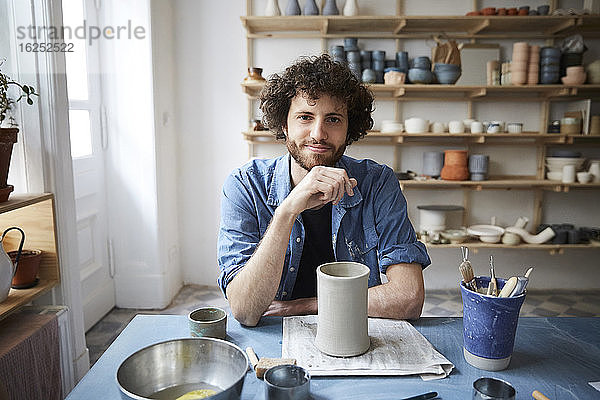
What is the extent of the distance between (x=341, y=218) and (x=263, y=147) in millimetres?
2029

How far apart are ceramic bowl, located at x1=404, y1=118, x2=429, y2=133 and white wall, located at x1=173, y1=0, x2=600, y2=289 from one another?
0.21 meters

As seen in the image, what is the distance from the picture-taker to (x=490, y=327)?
98cm

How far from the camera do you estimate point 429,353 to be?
1.04 meters

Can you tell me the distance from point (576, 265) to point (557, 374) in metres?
3.07

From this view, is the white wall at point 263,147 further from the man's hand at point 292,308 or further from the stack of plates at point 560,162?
the man's hand at point 292,308

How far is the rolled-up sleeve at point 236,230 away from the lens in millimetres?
1396

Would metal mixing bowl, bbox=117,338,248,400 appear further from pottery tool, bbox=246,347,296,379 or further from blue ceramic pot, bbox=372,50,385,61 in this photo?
blue ceramic pot, bbox=372,50,385,61

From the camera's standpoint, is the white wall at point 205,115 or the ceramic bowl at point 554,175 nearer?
the ceramic bowl at point 554,175

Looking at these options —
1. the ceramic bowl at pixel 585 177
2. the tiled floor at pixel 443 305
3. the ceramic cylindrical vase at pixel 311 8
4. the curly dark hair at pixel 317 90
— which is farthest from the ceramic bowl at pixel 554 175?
the curly dark hair at pixel 317 90

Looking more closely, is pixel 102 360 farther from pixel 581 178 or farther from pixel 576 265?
pixel 576 265

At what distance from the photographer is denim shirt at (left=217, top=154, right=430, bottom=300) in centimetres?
150

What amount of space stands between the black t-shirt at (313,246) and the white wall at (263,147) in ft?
6.36

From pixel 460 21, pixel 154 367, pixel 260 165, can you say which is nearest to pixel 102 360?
pixel 154 367

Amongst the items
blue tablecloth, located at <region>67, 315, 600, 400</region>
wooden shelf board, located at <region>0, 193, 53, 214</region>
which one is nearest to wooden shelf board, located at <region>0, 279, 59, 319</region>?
wooden shelf board, located at <region>0, 193, 53, 214</region>
